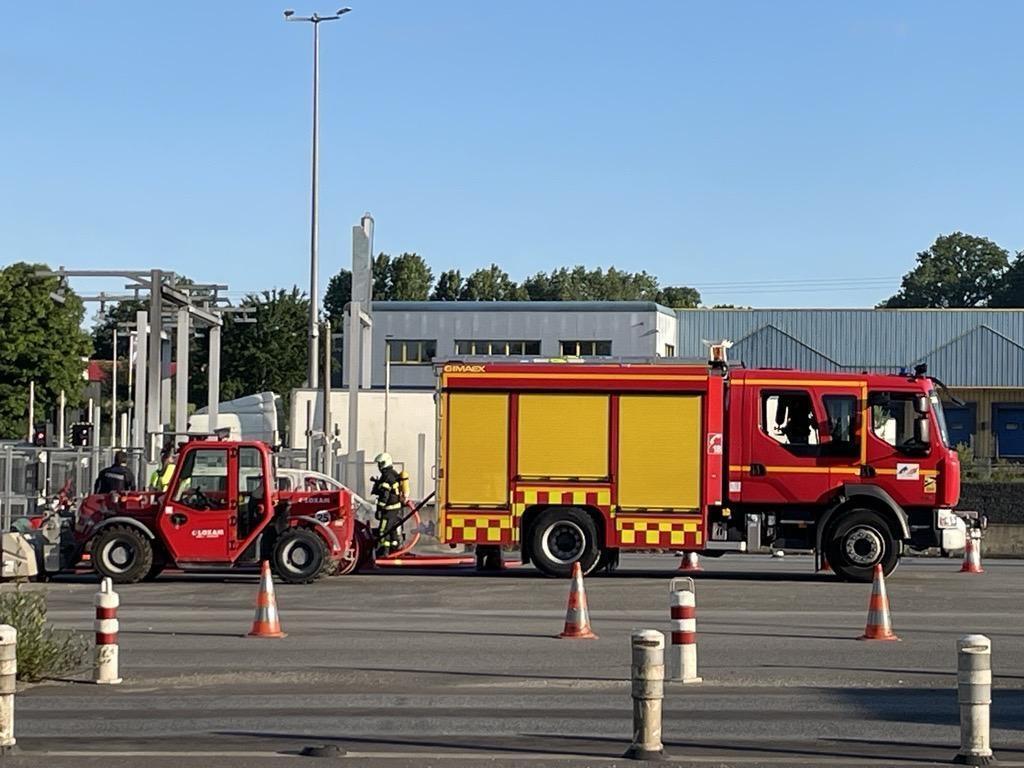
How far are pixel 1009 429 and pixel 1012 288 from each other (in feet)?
238

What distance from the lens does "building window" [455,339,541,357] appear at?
69.2 metres

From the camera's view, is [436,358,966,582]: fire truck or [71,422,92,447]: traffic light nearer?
[436,358,966,582]: fire truck

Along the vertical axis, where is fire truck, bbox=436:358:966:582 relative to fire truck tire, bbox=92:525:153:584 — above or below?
above

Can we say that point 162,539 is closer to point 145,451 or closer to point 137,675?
point 145,451

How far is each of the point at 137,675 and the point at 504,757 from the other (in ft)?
16.1

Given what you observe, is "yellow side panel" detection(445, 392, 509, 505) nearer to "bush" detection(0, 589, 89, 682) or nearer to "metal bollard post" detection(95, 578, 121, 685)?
"bush" detection(0, 589, 89, 682)

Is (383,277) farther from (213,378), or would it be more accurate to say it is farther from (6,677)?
(6,677)

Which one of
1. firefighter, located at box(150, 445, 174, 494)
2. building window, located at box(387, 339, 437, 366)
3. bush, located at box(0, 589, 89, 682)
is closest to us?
bush, located at box(0, 589, 89, 682)

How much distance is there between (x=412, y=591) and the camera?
72.5 ft

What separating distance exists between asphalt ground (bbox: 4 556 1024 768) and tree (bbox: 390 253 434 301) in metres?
97.3

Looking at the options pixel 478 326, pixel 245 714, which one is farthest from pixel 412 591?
pixel 478 326

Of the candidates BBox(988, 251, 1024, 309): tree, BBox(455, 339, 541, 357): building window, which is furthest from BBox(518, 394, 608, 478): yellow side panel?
BBox(988, 251, 1024, 309): tree

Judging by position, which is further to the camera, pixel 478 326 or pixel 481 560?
pixel 478 326

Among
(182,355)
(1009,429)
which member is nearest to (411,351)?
(1009,429)
